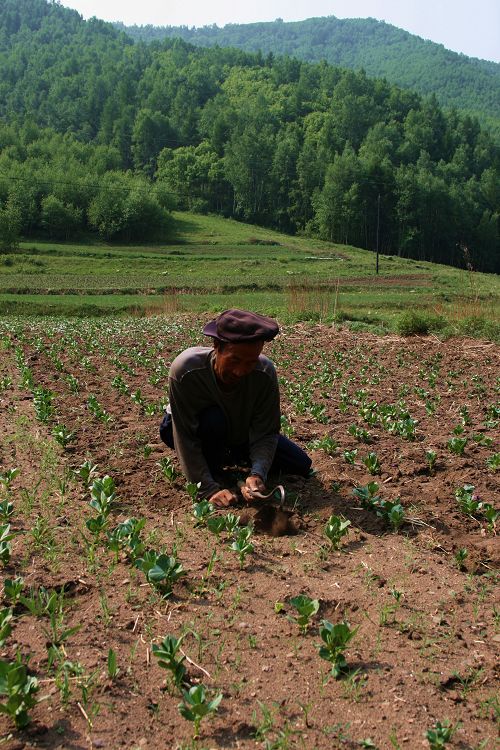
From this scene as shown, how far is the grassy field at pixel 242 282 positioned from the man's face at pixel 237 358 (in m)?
12.2

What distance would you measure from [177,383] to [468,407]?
16.2ft

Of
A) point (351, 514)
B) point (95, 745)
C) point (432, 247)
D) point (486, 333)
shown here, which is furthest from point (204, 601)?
point (432, 247)

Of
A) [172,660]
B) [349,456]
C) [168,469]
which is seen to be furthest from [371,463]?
[172,660]

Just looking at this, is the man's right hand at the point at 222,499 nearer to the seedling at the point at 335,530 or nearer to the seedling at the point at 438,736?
the seedling at the point at 335,530

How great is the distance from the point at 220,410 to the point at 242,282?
1575 inches

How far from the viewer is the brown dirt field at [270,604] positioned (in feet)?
9.08

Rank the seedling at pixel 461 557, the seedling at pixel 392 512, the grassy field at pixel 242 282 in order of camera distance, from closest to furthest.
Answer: the seedling at pixel 461 557 → the seedling at pixel 392 512 → the grassy field at pixel 242 282

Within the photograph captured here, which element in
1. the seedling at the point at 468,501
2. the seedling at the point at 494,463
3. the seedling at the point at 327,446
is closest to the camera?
the seedling at the point at 468,501

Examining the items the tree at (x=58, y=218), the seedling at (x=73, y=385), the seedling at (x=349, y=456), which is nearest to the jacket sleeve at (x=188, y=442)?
the seedling at (x=349, y=456)

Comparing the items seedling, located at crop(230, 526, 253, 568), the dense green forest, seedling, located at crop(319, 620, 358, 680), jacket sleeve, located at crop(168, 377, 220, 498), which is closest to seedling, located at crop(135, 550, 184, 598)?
seedling, located at crop(230, 526, 253, 568)

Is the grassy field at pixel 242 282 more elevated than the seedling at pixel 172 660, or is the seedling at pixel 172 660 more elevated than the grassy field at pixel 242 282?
the seedling at pixel 172 660

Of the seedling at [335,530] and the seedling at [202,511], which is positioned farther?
the seedling at [202,511]

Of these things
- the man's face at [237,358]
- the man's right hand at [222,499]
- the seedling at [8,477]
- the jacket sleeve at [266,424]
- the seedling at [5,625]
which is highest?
the man's face at [237,358]

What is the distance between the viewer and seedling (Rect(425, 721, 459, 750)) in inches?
100.0
